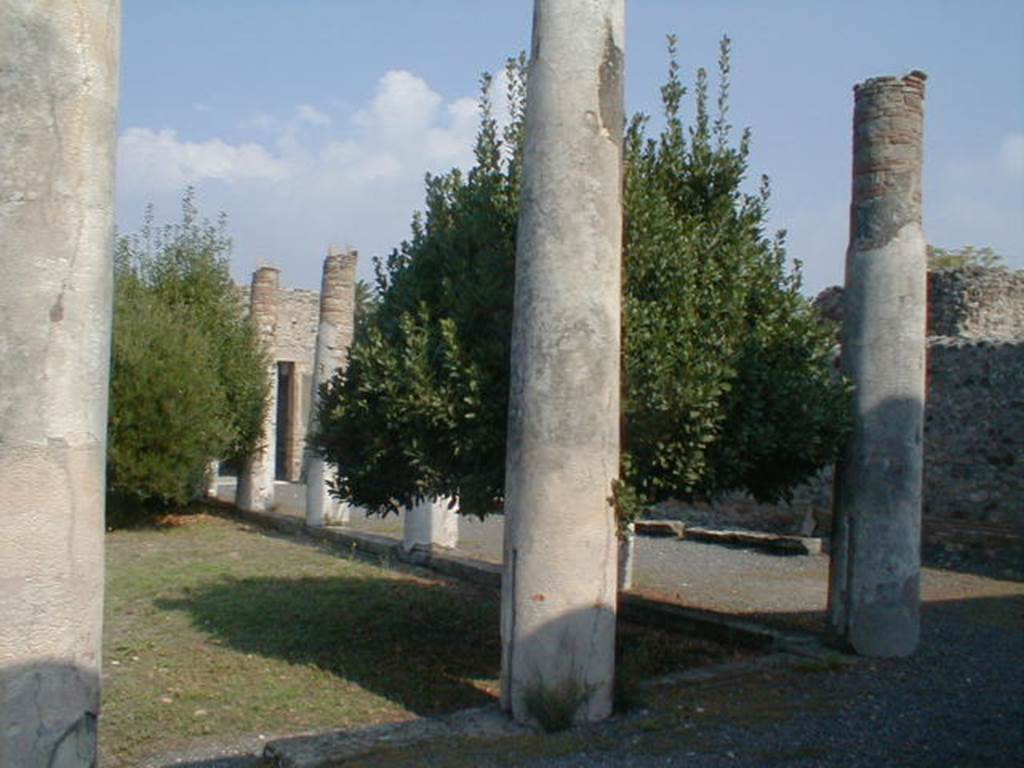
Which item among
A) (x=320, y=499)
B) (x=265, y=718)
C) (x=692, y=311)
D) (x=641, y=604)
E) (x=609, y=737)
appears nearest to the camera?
(x=609, y=737)

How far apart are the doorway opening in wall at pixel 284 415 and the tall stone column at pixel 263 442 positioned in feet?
24.5

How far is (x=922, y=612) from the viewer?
10359 millimetres

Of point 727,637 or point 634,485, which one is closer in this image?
point 634,485

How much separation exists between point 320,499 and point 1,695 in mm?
12726

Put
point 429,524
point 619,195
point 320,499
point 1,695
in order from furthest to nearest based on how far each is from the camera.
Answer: point 320,499, point 429,524, point 619,195, point 1,695

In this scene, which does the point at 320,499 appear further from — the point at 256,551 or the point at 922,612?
the point at 922,612

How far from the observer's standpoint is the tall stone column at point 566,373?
19.6 ft

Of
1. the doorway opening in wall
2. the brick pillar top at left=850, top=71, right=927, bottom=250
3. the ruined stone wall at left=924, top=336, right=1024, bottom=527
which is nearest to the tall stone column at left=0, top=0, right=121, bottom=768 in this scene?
the brick pillar top at left=850, top=71, right=927, bottom=250

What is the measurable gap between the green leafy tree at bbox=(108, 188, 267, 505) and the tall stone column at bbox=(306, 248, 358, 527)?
1.68 metres

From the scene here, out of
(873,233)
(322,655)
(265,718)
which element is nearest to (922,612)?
(873,233)

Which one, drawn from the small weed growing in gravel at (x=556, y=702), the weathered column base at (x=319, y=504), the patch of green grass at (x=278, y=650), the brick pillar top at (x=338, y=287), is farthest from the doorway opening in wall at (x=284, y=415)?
the small weed growing in gravel at (x=556, y=702)

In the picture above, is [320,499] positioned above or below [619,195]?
below

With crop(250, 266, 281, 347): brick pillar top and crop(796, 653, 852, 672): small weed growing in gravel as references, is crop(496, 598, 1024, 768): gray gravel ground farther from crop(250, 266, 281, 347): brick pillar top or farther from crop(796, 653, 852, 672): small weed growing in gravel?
crop(250, 266, 281, 347): brick pillar top

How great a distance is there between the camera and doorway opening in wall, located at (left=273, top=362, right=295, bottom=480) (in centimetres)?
2853
